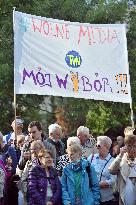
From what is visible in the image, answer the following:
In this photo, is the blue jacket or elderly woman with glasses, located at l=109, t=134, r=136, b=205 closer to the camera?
elderly woman with glasses, located at l=109, t=134, r=136, b=205

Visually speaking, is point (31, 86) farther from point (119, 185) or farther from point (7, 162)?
point (119, 185)

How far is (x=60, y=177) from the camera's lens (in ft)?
29.2

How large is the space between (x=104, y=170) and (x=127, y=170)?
824mm

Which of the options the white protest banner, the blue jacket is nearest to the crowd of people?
the blue jacket

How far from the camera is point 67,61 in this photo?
1141 centimetres

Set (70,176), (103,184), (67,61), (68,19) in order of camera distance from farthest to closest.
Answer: (68,19)
(67,61)
(103,184)
(70,176)

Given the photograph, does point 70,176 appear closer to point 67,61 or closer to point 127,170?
point 127,170

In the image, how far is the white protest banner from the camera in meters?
11.2

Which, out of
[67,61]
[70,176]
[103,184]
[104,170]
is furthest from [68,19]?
[70,176]

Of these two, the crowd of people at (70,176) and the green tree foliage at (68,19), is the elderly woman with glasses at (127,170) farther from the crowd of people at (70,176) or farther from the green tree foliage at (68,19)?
the green tree foliage at (68,19)

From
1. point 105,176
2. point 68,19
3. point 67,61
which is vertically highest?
point 68,19

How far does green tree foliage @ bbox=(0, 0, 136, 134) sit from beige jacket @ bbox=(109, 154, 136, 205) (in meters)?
9.43

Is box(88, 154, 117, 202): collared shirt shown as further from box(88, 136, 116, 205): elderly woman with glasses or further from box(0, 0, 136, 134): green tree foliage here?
box(0, 0, 136, 134): green tree foliage

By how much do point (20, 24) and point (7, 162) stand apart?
2.85m
